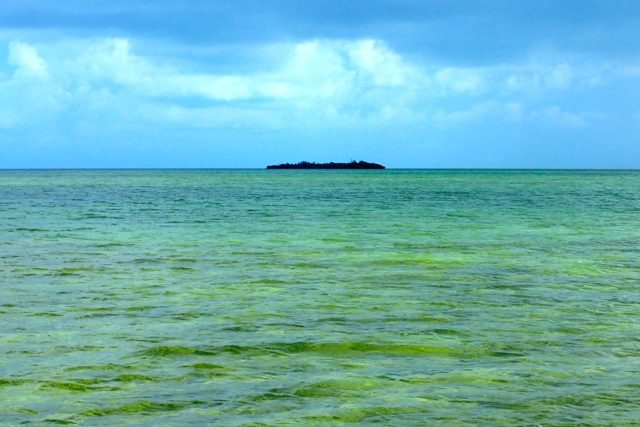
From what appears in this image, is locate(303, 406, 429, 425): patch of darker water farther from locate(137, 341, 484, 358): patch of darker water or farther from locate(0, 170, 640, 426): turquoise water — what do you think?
locate(137, 341, 484, 358): patch of darker water

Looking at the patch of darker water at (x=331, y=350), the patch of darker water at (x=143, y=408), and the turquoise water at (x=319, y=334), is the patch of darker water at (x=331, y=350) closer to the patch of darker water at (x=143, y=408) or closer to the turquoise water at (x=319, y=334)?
the turquoise water at (x=319, y=334)

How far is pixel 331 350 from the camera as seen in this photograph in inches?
369

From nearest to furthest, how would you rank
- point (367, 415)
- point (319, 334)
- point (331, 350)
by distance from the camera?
point (367, 415), point (331, 350), point (319, 334)

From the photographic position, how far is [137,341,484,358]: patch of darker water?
30.2 ft

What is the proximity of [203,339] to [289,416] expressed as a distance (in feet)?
10.5

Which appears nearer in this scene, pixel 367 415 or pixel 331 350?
pixel 367 415

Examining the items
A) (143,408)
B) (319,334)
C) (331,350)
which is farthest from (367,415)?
(319,334)

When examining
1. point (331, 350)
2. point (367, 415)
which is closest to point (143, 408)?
point (367, 415)

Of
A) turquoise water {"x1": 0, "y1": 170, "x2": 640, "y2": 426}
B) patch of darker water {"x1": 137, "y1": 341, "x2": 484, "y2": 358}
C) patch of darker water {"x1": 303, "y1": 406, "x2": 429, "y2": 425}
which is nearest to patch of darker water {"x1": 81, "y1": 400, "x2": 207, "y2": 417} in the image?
turquoise water {"x1": 0, "y1": 170, "x2": 640, "y2": 426}

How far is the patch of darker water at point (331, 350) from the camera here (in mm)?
9203

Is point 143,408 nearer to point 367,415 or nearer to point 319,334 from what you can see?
point 367,415

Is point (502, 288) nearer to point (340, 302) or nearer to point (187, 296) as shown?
point (340, 302)

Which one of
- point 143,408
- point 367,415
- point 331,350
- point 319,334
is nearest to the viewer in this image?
point 367,415

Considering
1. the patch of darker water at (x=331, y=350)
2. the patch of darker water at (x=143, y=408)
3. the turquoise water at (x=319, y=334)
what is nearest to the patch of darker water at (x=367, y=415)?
the turquoise water at (x=319, y=334)
